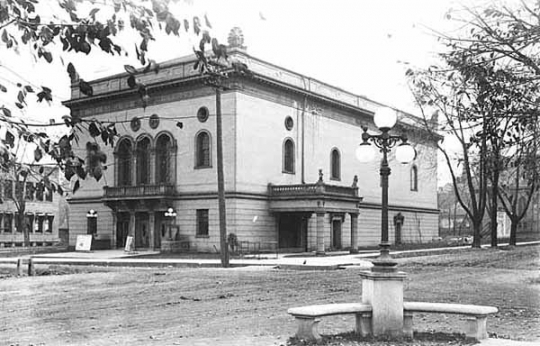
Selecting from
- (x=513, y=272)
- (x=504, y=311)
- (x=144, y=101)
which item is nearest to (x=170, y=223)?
(x=513, y=272)

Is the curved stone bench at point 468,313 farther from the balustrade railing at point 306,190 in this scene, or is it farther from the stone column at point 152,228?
the stone column at point 152,228

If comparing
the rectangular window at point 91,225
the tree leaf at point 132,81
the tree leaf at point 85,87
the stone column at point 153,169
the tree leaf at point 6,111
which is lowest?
the rectangular window at point 91,225

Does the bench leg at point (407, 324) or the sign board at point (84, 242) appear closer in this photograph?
the bench leg at point (407, 324)

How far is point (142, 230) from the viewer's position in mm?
47094

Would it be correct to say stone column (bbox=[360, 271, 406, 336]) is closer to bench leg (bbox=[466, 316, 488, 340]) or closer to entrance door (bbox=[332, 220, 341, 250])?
bench leg (bbox=[466, 316, 488, 340])

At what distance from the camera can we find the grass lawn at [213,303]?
11.3 metres

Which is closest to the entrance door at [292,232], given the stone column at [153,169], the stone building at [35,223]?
the stone column at [153,169]

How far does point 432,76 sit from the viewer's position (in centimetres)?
1286

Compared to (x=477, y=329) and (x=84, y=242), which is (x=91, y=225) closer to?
(x=84, y=242)

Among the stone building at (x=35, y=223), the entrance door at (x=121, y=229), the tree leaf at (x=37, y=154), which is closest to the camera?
the tree leaf at (x=37, y=154)

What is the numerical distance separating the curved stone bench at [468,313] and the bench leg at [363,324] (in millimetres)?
543

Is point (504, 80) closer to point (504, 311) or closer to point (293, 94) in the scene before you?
point (504, 311)

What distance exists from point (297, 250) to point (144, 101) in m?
41.7

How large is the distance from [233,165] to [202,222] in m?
4.44
